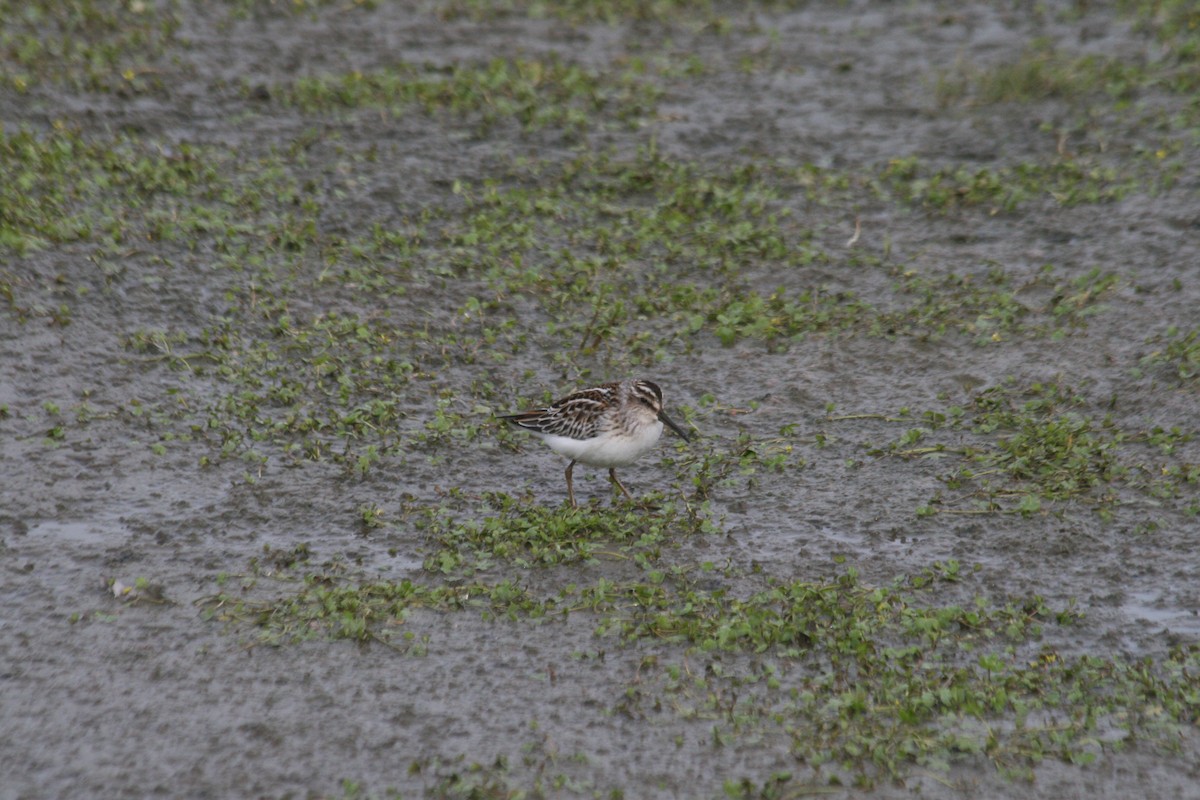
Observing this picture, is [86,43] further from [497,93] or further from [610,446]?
[610,446]

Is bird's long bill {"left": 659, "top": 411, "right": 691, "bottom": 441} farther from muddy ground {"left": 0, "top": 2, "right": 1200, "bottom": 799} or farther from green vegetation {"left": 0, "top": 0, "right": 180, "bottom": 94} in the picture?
green vegetation {"left": 0, "top": 0, "right": 180, "bottom": 94}

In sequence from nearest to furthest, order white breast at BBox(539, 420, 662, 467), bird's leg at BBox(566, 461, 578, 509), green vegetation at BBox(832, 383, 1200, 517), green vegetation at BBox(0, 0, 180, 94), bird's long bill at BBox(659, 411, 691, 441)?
white breast at BBox(539, 420, 662, 467) → green vegetation at BBox(832, 383, 1200, 517) → bird's leg at BBox(566, 461, 578, 509) → bird's long bill at BBox(659, 411, 691, 441) → green vegetation at BBox(0, 0, 180, 94)

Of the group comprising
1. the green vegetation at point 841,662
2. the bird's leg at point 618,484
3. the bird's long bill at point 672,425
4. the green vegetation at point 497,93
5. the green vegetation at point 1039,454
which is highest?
the green vegetation at point 497,93

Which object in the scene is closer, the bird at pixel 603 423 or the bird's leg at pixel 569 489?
the bird at pixel 603 423

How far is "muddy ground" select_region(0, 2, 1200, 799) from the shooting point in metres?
7.16

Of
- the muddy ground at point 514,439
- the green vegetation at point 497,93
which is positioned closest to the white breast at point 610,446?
the muddy ground at point 514,439

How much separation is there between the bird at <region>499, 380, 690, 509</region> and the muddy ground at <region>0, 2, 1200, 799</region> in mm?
501

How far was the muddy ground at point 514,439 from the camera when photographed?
7.16 meters

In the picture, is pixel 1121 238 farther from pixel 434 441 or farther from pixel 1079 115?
pixel 434 441

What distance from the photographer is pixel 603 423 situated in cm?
921

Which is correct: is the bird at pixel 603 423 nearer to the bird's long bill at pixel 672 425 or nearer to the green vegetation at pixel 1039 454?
the bird's long bill at pixel 672 425

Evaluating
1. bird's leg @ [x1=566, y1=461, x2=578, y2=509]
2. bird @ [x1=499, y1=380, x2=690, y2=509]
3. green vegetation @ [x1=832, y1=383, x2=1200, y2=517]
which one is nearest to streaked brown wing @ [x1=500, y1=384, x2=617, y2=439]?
bird @ [x1=499, y1=380, x2=690, y2=509]

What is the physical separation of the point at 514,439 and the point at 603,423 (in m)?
1.31

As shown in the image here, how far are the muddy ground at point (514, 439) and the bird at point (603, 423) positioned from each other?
0.50 metres
